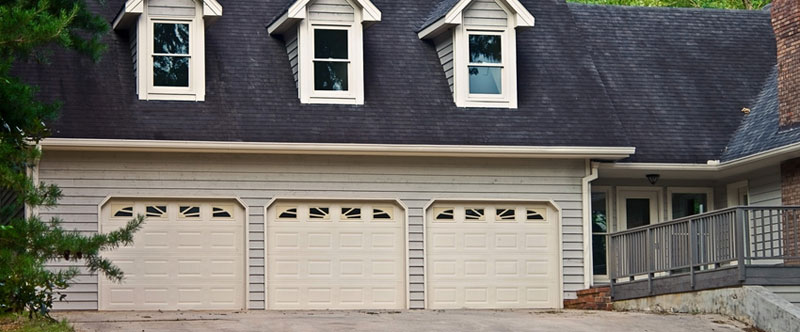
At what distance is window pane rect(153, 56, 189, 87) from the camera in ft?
72.5

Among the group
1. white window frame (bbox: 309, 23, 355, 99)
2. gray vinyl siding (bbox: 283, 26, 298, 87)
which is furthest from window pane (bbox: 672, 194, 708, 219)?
gray vinyl siding (bbox: 283, 26, 298, 87)

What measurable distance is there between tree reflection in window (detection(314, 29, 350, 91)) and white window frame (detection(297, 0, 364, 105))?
0.25ft

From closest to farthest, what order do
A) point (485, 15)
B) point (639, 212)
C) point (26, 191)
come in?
point (26, 191) < point (485, 15) < point (639, 212)

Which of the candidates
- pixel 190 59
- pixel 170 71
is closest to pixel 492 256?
pixel 190 59

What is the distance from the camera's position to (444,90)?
76.6ft

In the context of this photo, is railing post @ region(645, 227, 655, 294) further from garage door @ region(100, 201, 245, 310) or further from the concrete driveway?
garage door @ region(100, 201, 245, 310)

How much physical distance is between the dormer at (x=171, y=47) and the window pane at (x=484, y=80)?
446 centimetres

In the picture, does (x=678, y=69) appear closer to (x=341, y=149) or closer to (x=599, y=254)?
(x=599, y=254)

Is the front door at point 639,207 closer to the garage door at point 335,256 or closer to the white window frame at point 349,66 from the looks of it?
the garage door at point 335,256

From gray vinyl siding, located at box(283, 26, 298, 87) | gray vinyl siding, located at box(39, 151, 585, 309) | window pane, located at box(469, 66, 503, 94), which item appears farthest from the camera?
window pane, located at box(469, 66, 503, 94)

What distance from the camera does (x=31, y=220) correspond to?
51.1 ft

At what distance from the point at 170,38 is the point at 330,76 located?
2.69 meters

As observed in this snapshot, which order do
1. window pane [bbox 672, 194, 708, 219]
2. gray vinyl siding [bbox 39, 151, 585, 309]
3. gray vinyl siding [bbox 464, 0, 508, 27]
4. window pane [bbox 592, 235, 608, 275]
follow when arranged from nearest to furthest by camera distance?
gray vinyl siding [bbox 39, 151, 585, 309] < gray vinyl siding [bbox 464, 0, 508, 27] < window pane [bbox 592, 235, 608, 275] < window pane [bbox 672, 194, 708, 219]

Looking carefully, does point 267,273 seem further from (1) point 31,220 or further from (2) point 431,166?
(1) point 31,220
